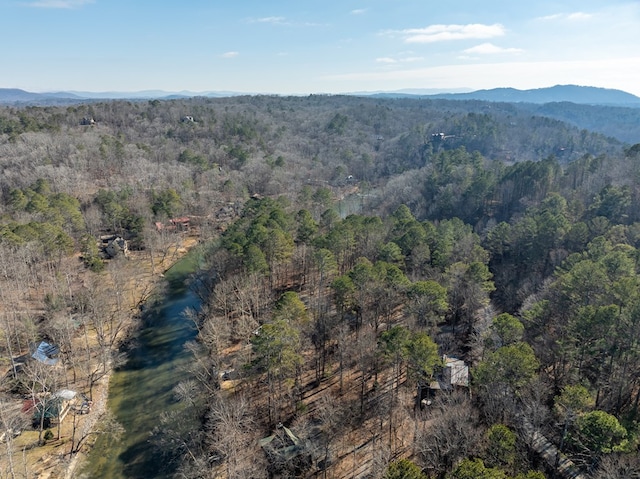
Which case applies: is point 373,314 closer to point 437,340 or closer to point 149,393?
point 437,340

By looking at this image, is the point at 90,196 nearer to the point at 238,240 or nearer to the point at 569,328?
the point at 238,240

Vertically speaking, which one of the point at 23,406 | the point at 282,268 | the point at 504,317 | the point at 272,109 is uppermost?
the point at 272,109

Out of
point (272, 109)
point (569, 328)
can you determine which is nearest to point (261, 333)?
point (569, 328)

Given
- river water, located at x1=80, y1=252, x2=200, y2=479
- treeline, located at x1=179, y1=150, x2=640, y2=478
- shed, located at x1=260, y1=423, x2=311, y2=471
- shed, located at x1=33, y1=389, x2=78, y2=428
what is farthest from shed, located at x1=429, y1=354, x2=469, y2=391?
shed, located at x1=33, y1=389, x2=78, y2=428

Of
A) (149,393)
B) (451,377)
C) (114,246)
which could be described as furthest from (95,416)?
(114,246)

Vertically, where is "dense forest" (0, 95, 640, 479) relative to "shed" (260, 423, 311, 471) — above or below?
above

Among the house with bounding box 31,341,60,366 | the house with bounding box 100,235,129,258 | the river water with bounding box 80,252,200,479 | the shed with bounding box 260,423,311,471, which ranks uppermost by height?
the house with bounding box 100,235,129,258

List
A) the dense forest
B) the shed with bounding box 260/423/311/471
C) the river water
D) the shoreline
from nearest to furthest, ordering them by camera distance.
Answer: the dense forest < the shed with bounding box 260/423/311/471 < the shoreline < the river water

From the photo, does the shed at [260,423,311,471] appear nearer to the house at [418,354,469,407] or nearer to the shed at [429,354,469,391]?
the house at [418,354,469,407]
